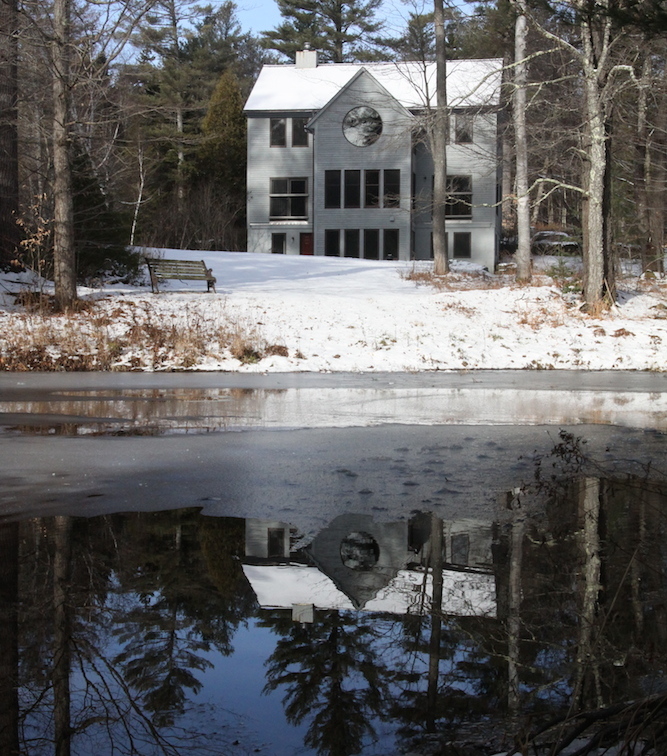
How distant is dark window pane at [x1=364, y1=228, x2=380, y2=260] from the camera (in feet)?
143

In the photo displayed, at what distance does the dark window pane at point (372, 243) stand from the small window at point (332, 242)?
1.43 metres

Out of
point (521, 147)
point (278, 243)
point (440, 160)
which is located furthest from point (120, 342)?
point (278, 243)

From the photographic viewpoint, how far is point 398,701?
11.0 ft

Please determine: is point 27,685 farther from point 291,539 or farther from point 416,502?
point 416,502

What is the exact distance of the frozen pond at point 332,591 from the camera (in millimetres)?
3186

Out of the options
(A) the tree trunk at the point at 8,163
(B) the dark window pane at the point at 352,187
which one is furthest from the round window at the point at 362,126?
(A) the tree trunk at the point at 8,163

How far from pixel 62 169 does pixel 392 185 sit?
2540cm

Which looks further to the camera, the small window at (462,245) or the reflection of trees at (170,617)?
the small window at (462,245)

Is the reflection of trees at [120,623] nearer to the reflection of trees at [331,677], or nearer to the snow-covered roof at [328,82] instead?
the reflection of trees at [331,677]

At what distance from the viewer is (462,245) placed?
43750 millimetres

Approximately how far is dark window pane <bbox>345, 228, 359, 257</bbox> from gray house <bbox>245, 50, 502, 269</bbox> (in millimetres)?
55

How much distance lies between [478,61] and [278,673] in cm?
4312

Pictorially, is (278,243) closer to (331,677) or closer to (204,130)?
(204,130)

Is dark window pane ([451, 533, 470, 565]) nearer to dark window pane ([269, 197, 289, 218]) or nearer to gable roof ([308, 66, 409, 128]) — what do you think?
gable roof ([308, 66, 409, 128])
